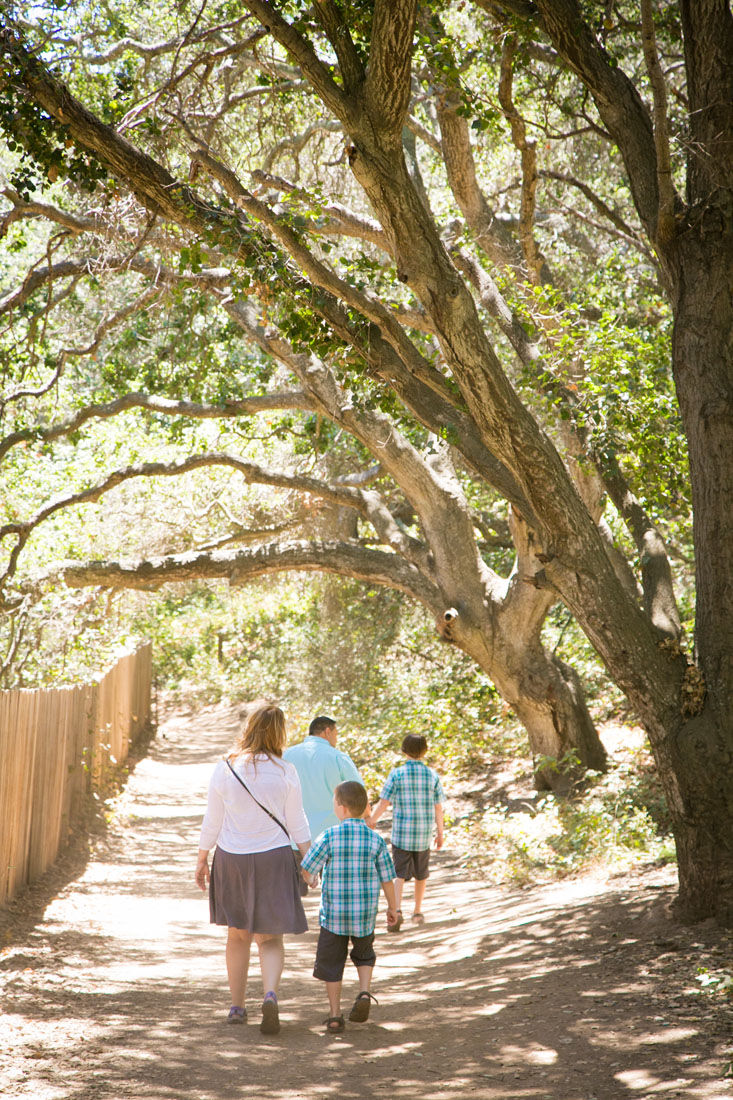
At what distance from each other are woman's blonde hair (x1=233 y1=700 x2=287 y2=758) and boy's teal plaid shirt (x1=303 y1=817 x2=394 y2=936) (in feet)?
1.82

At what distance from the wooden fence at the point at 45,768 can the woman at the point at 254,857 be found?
2531mm

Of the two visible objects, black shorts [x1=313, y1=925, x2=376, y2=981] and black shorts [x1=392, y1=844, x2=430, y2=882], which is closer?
black shorts [x1=313, y1=925, x2=376, y2=981]

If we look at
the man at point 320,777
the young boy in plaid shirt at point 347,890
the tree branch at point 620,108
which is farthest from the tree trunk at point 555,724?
the young boy in plaid shirt at point 347,890

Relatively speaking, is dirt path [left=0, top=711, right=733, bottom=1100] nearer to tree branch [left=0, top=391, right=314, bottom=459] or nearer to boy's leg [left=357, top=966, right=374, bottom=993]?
boy's leg [left=357, top=966, right=374, bottom=993]

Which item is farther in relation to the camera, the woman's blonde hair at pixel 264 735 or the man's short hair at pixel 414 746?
the man's short hair at pixel 414 746

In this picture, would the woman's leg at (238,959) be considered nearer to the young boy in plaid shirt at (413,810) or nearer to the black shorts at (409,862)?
the young boy in plaid shirt at (413,810)

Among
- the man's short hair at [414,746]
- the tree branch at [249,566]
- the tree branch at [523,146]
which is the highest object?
the tree branch at [523,146]

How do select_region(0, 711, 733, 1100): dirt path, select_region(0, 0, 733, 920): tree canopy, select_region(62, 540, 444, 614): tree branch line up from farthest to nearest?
select_region(62, 540, 444, 614): tree branch < select_region(0, 0, 733, 920): tree canopy < select_region(0, 711, 733, 1100): dirt path

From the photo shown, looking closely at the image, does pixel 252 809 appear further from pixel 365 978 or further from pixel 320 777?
pixel 320 777

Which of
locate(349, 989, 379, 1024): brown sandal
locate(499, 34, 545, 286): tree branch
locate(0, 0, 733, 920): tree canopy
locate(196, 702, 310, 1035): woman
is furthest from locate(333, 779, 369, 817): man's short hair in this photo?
locate(499, 34, 545, 286): tree branch

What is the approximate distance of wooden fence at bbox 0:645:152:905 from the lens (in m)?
7.34

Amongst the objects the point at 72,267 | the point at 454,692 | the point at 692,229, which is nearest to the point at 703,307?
the point at 692,229

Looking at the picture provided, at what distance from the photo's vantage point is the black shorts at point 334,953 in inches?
204

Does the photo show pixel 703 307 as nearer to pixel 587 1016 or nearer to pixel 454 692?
pixel 587 1016
